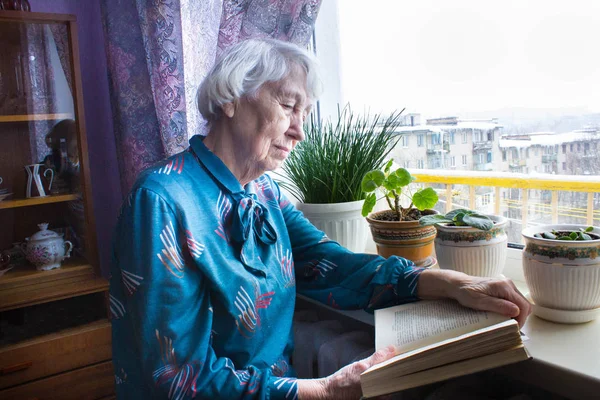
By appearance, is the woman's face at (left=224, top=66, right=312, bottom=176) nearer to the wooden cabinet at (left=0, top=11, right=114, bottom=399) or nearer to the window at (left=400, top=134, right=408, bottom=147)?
the window at (left=400, top=134, right=408, bottom=147)

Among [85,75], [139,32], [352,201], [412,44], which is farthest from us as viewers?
[85,75]

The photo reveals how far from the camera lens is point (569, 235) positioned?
3.35 ft

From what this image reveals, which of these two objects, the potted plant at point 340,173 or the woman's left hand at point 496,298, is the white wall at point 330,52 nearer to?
the potted plant at point 340,173

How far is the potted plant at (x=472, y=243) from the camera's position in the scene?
3.77 ft

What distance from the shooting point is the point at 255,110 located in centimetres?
114

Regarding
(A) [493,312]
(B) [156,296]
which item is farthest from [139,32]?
(A) [493,312]

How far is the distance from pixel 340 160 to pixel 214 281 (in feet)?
2.24

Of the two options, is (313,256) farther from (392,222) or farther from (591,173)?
(591,173)

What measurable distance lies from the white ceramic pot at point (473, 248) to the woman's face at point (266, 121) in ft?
1.43

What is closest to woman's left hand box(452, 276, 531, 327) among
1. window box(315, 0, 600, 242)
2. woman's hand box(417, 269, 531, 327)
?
woman's hand box(417, 269, 531, 327)

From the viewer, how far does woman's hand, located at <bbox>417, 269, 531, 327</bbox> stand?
3.11 feet

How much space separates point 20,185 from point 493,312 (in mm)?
1714

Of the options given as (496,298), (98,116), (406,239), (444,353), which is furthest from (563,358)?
(98,116)

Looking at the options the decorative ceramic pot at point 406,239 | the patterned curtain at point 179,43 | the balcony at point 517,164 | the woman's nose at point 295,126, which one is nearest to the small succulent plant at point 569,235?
the decorative ceramic pot at point 406,239
